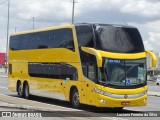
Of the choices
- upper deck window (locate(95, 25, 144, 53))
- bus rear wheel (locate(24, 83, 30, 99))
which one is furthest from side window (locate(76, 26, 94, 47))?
bus rear wheel (locate(24, 83, 30, 99))

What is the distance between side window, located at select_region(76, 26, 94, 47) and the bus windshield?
1225mm

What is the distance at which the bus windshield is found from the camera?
57.8ft

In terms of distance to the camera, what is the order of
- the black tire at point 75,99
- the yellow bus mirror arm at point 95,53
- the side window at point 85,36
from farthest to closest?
the black tire at point 75,99, the side window at point 85,36, the yellow bus mirror arm at point 95,53

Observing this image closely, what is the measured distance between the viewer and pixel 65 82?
20516mm

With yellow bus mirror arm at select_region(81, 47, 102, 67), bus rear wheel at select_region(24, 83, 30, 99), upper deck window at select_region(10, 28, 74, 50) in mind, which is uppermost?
upper deck window at select_region(10, 28, 74, 50)

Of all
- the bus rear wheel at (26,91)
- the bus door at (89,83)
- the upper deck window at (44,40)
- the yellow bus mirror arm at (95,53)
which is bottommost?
the bus rear wheel at (26,91)

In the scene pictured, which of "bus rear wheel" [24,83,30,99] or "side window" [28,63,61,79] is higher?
"side window" [28,63,61,79]

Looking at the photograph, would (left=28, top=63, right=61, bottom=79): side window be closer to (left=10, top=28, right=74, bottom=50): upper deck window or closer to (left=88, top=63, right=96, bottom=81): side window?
(left=10, top=28, right=74, bottom=50): upper deck window

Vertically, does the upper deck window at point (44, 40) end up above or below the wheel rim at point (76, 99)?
above

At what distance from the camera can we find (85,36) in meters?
18.8

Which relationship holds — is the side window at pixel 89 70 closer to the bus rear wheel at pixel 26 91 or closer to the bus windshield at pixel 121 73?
the bus windshield at pixel 121 73

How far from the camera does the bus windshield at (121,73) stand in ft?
57.8

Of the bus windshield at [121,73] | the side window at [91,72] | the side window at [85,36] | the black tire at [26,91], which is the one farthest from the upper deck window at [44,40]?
the bus windshield at [121,73]

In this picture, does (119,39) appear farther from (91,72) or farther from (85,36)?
(91,72)
